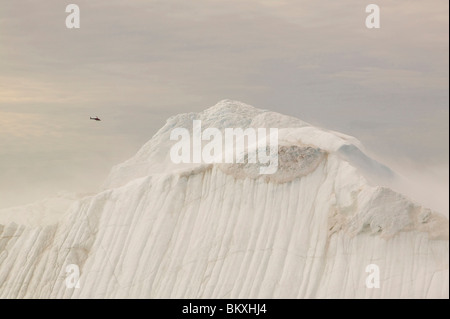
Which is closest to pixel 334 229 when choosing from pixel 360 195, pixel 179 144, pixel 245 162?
pixel 360 195
